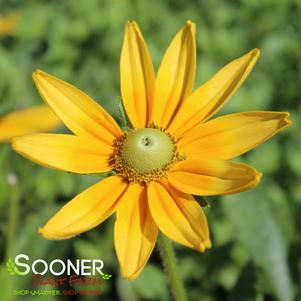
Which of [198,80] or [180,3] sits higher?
[180,3]

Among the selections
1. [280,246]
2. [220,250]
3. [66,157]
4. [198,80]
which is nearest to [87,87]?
[198,80]

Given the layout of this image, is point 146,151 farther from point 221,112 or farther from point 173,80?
point 221,112

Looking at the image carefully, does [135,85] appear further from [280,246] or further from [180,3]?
[180,3]

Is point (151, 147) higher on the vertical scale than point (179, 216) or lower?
higher

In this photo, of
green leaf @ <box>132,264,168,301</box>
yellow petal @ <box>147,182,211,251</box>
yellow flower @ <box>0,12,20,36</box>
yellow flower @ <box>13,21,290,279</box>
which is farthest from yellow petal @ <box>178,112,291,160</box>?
yellow flower @ <box>0,12,20,36</box>

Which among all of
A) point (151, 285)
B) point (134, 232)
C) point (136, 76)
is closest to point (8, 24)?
point (151, 285)

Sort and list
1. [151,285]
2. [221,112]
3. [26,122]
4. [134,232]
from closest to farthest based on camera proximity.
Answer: [134,232], [151,285], [26,122], [221,112]
